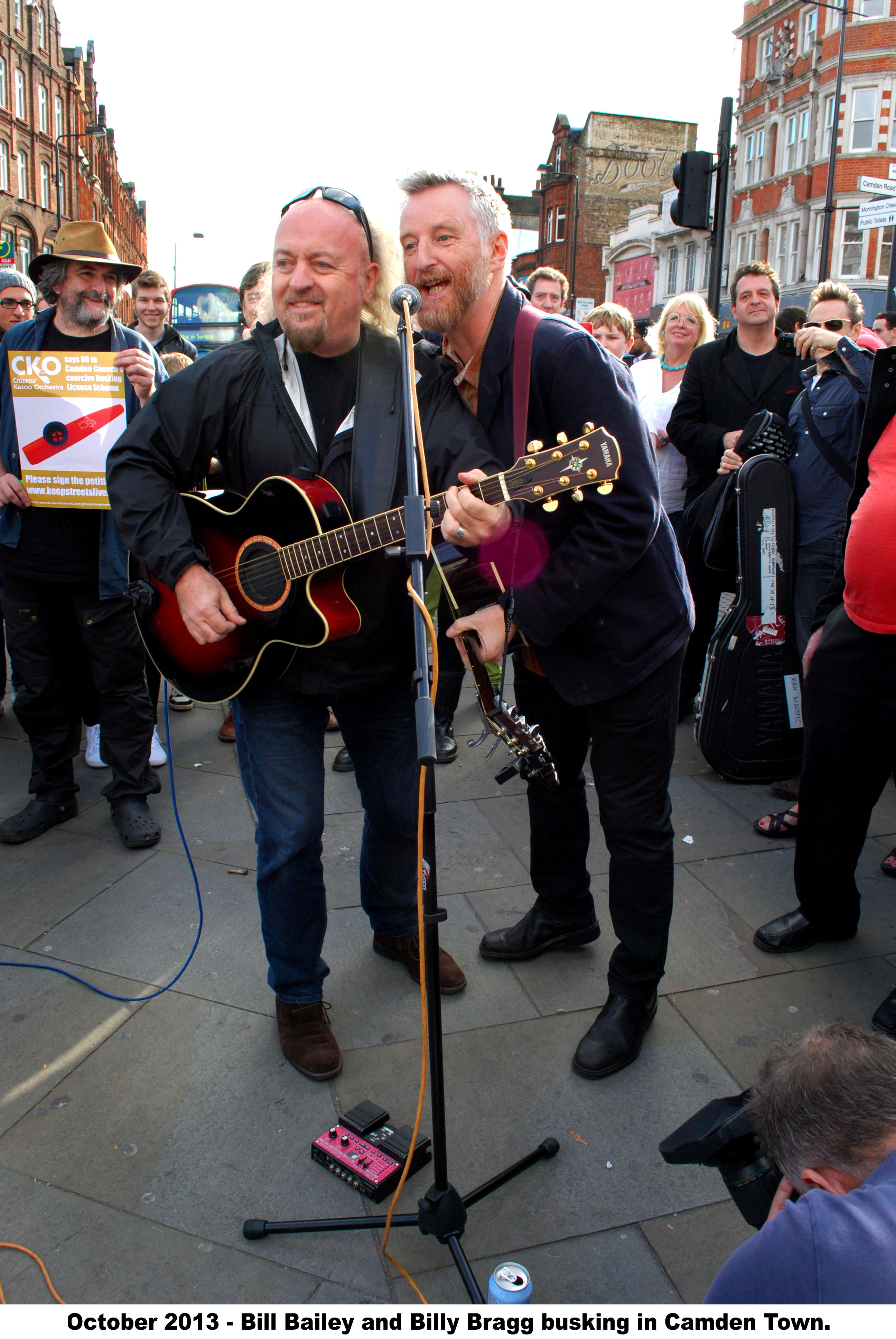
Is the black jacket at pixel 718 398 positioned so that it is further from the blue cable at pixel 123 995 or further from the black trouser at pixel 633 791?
the blue cable at pixel 123 995

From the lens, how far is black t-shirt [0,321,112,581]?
3.87 meters

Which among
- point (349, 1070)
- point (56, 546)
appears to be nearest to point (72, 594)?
point (56, 546)

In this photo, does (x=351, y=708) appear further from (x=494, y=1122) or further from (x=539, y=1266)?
(x=539, y=1266)

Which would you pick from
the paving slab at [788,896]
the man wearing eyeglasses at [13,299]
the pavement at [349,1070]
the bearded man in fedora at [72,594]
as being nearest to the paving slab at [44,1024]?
the pavement at [349,1070]

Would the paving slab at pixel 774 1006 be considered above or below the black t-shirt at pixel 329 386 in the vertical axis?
below

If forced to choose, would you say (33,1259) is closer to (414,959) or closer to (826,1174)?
(414,959)

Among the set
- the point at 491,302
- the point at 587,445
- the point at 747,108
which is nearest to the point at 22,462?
the point at 491,302

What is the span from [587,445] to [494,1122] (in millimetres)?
1706

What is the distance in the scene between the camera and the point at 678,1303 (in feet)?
5.90

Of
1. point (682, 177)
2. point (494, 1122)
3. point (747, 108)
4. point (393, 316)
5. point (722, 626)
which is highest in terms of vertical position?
point (747, 108)

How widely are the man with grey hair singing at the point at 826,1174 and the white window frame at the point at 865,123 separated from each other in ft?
131

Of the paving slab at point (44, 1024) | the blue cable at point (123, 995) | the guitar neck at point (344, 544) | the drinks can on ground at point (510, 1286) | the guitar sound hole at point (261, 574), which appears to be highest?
the guitar neck at point (344, 544)

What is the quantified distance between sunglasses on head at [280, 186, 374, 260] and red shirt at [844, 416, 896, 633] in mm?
1636

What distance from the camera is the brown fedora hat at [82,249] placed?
148 inches
